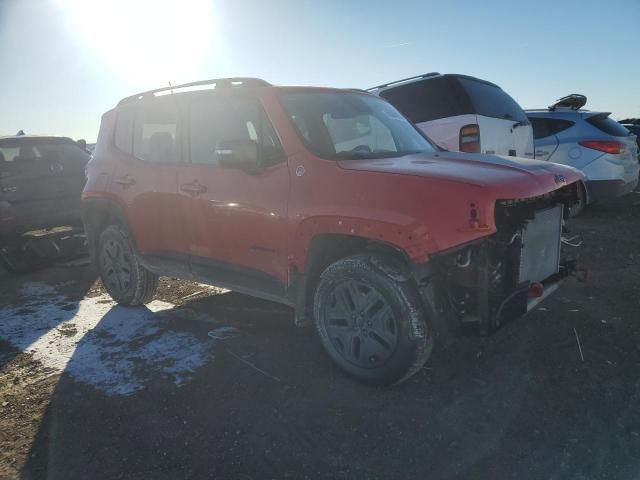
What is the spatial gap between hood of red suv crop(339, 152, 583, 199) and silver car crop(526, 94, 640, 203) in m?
4.50

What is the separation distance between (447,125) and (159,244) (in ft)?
12.0

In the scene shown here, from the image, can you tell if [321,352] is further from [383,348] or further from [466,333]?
[466,333]

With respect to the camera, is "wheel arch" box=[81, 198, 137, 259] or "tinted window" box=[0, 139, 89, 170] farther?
"tinted window" box=[0, 139, 89, 170]

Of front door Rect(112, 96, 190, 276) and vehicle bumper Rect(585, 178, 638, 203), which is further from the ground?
front door Rect(112, 96, 190, 276)

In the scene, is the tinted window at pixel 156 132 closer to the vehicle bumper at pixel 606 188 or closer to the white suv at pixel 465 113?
the white suv at pixel 465 113

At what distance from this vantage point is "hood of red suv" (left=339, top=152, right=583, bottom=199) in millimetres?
2537

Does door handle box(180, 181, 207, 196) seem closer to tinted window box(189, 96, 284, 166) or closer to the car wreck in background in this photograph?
tinted window box(189, 96, 284, 166)

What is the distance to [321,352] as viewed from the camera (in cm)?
356

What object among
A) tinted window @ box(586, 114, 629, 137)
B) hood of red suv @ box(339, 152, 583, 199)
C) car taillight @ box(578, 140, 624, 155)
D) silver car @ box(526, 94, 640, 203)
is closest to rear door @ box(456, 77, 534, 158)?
silver car @ box(526, 94, 640, 203)

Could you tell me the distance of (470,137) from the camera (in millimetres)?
5539

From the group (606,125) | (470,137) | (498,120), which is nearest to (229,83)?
(470,137)

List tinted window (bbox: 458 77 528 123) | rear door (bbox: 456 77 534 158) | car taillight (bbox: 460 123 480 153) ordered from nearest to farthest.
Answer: car taillight (bbox: 460 123 480 153) < rear door (bbox: 456 77 534 158) < tinted window (bbox: 458 77 528 123)

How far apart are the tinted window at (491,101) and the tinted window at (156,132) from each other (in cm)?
355

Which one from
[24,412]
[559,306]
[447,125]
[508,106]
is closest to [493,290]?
[559,306]
